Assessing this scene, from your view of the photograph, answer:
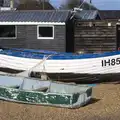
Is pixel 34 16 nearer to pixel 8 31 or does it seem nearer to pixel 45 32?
pixel 45 32

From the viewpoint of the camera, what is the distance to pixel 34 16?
24.8 m

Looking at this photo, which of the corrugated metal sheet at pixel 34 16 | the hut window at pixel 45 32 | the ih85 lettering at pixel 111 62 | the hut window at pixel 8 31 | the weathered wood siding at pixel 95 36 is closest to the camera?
the ih85 lettering at pixel 111 62

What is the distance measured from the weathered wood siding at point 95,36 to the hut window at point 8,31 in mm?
3508

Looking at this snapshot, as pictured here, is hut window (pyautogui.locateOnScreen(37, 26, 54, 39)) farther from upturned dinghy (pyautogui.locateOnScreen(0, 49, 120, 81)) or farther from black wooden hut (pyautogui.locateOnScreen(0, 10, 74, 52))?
upturned dinghy (pyautogui.locateOnScreen(0, 49, 120, 81))

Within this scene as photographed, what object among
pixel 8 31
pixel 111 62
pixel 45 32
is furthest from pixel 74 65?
pixel 8 31

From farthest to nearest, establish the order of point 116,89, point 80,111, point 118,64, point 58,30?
1. point 58,30
2. point 118,64
3. point 116,89
4. point 80,111

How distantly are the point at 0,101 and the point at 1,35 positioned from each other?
38.0ft

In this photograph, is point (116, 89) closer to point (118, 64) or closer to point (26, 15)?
point (118, 64)

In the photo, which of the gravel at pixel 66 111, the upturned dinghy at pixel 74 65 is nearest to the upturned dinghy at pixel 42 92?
the gravel at pixel 66 111

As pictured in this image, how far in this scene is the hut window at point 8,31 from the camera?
24.9 metres

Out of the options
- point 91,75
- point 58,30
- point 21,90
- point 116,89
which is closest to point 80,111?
point 21,90

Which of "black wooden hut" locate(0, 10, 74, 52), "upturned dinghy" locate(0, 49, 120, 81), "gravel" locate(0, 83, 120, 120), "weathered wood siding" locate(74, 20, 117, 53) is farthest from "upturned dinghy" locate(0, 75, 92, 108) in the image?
"weathered wood siding" locate(74, 20, 117, 53)

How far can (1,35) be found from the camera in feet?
82.3

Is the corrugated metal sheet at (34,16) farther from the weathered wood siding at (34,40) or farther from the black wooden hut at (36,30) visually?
the weathered wood siding at (34,40)
